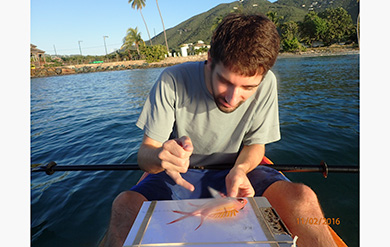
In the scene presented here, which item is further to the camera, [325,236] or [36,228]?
[36,228]

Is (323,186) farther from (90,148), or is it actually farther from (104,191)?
(90,148)

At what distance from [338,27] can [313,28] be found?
649 centimetres

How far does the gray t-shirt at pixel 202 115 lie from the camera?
1772 millimetres

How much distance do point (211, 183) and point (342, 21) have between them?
68093mm

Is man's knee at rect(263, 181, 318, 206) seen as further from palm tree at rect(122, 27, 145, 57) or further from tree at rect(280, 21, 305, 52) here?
→ palm tree at rect(122, 27, 145, 57)

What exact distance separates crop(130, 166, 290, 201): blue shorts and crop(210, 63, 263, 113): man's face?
738 millimetres

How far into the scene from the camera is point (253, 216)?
94 centimetres

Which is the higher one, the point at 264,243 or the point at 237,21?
the point at 237,21

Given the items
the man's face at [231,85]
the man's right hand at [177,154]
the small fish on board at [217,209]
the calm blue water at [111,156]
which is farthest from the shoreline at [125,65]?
the small fish on board at [217,209]

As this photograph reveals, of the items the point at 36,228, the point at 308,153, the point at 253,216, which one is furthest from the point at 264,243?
the point at 308,153

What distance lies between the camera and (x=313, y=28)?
51.1 meters

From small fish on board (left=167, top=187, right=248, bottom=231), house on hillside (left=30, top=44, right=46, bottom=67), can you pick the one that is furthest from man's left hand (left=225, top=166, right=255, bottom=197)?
house on hillside (left=30, top=44, right=46, bottom=67)

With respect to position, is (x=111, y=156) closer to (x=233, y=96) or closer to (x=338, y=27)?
(x=233, y=96)

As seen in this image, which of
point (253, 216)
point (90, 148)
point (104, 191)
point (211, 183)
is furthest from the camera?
point (90, 148)
